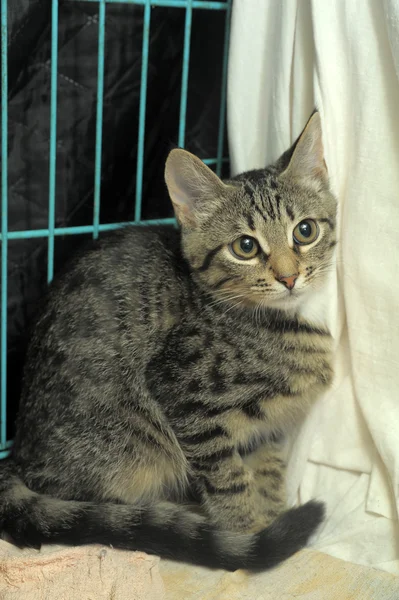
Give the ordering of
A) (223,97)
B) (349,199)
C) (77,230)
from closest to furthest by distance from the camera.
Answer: (349,199)
(77,230)
(223,97)

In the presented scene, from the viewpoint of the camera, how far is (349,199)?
2002 millimetres

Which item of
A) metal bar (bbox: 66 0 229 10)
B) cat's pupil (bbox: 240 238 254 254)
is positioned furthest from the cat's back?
metal bar (bbox: 66 0 229 10)

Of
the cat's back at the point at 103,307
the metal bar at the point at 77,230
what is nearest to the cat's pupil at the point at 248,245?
the cat's back at the point at 103,307

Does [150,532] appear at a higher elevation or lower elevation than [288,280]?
lower

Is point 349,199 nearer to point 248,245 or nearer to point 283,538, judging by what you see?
point 248,245

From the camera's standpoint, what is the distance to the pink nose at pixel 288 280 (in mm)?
1764

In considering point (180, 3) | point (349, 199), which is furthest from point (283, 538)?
point (180, 3)

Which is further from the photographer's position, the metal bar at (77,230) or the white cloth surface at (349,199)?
the metal bar at (77,230)

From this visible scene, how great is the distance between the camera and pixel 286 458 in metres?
2.16

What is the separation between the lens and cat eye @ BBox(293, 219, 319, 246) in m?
1.85

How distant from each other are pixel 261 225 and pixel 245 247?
0.22 feet

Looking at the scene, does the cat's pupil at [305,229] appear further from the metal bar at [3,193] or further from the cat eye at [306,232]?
the metal bar at [3,193]

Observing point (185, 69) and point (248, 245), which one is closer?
point (248, 245)

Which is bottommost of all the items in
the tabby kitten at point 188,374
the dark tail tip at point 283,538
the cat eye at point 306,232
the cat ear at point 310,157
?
the dark tail tip at point 283,538
